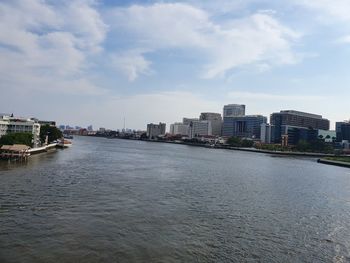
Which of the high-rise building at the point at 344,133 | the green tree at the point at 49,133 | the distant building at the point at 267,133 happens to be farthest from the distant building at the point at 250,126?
the green tree at the point at 49,133

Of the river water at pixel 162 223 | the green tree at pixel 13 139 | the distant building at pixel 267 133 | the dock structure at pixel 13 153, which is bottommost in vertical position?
the river water at pixel 162 223

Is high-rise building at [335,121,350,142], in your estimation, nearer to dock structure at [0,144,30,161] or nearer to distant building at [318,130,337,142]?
distant building at [318,130,337,142]

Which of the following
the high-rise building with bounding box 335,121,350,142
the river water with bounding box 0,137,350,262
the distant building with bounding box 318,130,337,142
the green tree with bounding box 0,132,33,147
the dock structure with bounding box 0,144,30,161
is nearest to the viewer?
the river water with bounding box 0,137,350,262

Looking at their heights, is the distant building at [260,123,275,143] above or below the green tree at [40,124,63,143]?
above

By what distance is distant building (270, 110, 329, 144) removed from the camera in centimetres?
15662

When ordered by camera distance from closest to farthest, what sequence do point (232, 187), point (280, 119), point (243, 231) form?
point (243, 231) → point (232, 187) → point (280, 119)

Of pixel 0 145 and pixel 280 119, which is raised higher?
pixel 280 119

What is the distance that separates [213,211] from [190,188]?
24.4ft

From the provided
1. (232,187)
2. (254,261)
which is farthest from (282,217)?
(232,187)

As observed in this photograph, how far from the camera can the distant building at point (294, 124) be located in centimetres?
15662

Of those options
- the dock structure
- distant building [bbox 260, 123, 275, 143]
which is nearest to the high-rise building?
distant building [bbox 260, 123, 275, 143]

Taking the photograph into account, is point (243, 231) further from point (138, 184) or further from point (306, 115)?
point (306, 115)

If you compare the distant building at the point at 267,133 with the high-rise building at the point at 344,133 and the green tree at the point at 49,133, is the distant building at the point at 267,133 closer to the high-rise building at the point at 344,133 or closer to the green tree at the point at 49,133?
the high-rise building at the point at 344,133

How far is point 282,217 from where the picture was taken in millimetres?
18469
